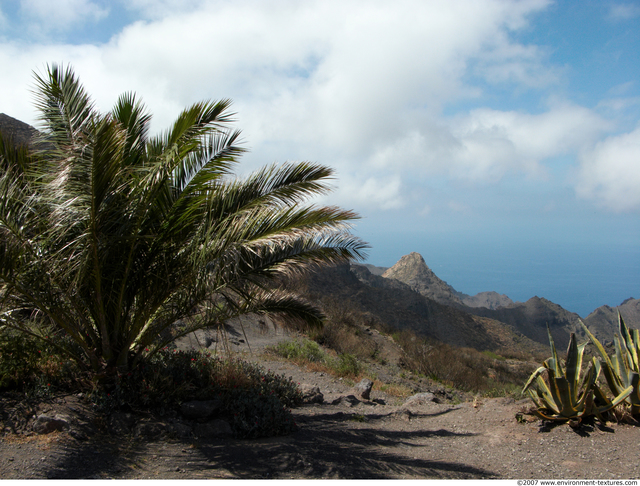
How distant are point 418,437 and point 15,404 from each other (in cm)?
537

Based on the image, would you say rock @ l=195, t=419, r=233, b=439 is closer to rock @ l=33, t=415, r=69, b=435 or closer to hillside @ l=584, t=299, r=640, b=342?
rock @ l=33, t=415, r=69, b=435

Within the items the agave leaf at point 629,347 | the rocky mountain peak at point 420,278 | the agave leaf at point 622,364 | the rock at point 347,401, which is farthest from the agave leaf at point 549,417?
the rocky mountain peak at point 420,278

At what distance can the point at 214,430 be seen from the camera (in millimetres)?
5219

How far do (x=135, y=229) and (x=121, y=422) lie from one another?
2.42m

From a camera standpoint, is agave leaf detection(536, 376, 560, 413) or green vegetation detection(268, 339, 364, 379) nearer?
agave leaf detection(536, 376, 560, 413)

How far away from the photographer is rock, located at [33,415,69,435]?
178 inches

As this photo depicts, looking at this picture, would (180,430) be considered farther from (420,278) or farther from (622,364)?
(420,278)

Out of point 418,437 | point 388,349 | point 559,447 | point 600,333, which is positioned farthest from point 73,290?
point 600,333

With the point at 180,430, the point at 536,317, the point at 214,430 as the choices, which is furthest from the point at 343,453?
the point at 536,317

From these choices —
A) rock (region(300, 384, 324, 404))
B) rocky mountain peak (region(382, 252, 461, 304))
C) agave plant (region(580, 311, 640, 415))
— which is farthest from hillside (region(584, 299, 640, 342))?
rock (region(300, 384, 324, 404))

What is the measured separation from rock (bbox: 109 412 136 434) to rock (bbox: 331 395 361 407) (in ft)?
13.0

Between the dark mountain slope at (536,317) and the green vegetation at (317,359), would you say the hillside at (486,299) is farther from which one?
the green vegetation at (317,359)

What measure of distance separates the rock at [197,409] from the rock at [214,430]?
171 millimetres

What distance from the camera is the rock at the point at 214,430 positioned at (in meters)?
5.16
